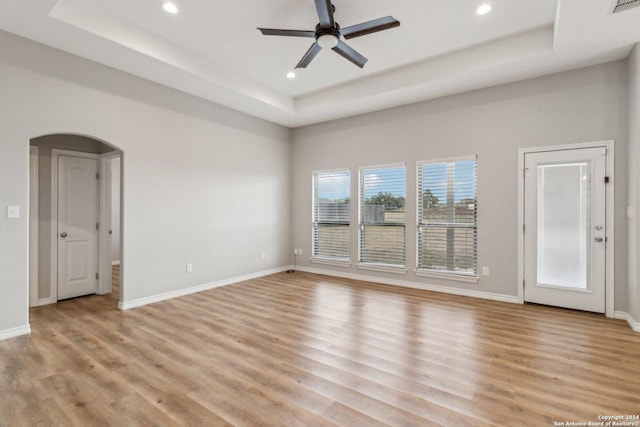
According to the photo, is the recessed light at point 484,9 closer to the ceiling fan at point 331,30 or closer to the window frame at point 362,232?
the ceiling fan at point 331,30

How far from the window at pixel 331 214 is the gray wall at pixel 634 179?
13.1ft

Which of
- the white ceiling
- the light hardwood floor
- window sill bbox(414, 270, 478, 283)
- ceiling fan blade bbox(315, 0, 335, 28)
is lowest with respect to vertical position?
the light hardwood floor

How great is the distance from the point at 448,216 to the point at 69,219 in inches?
231

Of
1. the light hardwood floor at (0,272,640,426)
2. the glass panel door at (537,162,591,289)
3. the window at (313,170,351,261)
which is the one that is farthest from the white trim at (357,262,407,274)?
the glass panel door at (537,162,591,289)

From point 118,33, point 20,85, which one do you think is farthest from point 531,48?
point 20,85

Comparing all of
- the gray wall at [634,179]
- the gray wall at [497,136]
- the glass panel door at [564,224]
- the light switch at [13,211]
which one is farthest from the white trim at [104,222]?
A: the gray wall at [634,179]

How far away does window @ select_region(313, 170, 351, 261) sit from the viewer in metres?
6.29

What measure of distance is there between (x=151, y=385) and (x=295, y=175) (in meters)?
5.14

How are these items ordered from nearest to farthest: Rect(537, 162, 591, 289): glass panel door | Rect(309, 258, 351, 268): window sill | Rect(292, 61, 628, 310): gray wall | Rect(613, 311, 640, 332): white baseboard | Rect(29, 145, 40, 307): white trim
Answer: Rect(613, 311, 640, 332): white baseboard → Rect(292, 61, 628, 310): gray wall → Rect(537, 162, 591, 289): glass panel door → Rect(29, 145, 40, 307): white trim → Rect(309, 258, 351, 268): window sill

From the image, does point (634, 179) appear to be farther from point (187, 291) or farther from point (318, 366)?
point (187, 291)

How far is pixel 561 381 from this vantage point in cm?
238

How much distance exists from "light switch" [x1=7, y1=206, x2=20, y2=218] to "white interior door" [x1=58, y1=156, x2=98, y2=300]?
1341 mm

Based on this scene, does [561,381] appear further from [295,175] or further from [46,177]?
[46,177]

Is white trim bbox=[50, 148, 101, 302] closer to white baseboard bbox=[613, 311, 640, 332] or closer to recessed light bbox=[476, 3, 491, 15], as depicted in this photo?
recessed light bbox=[476, 3, 491, 15]
